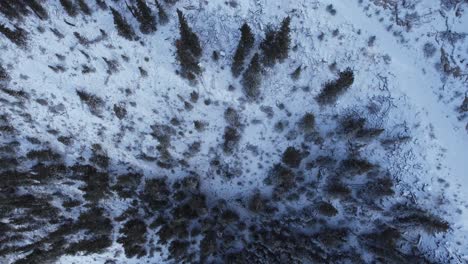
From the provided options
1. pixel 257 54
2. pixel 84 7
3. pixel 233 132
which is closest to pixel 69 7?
pixel 84 7

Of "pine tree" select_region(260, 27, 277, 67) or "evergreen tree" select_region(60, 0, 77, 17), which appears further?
"pine tree" select_region(260, 27, 277, 67)

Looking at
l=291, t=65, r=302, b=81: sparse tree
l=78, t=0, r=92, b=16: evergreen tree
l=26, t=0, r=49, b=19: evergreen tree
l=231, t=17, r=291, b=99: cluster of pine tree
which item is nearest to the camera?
l=26, t=0, r=49, b=19: evergreen tree

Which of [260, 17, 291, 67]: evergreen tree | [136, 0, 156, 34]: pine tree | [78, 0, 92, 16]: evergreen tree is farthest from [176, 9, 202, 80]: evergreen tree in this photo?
[78, 0, 92, 16]: evergreen tree

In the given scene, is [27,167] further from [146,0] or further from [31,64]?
[146,0]

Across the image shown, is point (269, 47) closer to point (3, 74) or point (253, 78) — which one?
point (253, 78)

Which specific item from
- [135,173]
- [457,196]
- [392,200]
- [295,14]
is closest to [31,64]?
[135,173]

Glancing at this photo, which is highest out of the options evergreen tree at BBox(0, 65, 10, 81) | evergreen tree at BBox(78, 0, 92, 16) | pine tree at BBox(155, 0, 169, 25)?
pine tree at BBox(155, 0, 169, 25)

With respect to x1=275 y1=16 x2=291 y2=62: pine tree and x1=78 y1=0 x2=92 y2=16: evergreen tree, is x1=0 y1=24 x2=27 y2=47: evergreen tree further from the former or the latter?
x1=275 y1=16 x2=291 y2=62: pine tree
